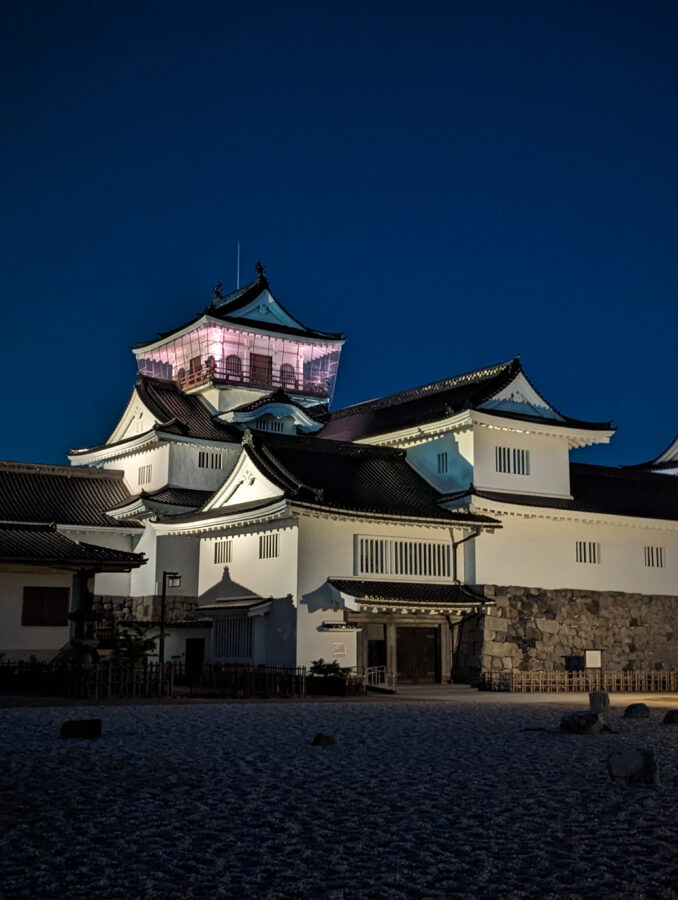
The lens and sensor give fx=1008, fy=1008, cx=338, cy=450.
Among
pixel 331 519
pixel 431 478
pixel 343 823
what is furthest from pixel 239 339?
pixel 343 823

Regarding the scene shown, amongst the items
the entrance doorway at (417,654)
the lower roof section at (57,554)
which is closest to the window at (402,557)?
the entrance doorway at (417,654)

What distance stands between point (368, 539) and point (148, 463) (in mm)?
16847

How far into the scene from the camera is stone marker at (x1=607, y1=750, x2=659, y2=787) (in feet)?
44.4

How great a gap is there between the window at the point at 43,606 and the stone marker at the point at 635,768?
25960mm

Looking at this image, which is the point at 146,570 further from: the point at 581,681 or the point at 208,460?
the point at 581,681

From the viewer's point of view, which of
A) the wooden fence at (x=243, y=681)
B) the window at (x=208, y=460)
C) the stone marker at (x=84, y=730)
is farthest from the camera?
the window at (x=208, y=460)

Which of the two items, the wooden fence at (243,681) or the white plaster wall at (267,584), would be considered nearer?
the wooden fence at (243,681)

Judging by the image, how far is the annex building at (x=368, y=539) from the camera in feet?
122

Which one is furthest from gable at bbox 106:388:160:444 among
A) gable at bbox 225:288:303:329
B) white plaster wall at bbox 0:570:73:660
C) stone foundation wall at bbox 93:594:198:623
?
white plaster wall at bbox 0:570:73:660

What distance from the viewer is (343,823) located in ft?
36.4

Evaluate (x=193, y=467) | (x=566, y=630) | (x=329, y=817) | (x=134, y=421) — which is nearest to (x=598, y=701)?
(x=329, y=817)

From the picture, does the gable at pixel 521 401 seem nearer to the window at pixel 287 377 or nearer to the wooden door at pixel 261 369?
the wooden door at pixel 261 369

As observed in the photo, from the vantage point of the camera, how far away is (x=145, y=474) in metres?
51.6

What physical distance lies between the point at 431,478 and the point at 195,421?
1464cm
